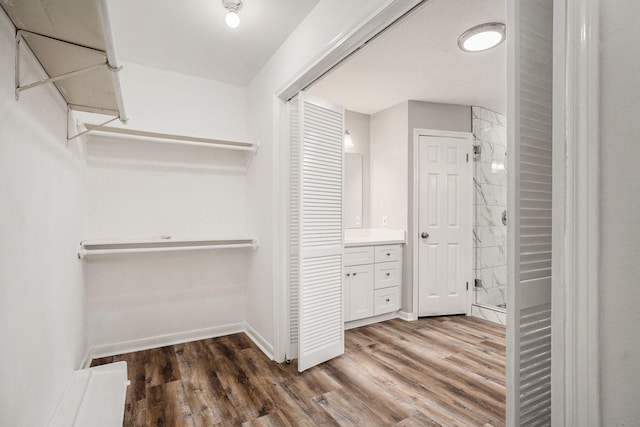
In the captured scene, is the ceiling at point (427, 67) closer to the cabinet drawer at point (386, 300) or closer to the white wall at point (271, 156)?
the white wall at point (271, 156)

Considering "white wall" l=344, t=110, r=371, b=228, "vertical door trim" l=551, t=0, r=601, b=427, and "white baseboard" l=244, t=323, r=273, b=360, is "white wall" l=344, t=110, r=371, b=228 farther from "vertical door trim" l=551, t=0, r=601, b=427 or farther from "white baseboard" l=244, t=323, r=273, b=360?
"vertical door trim" l=551, t=0, r=601, b=427

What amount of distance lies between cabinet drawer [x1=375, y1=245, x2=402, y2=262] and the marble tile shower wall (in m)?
1.06

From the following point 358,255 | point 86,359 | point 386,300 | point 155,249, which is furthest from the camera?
point 386,300

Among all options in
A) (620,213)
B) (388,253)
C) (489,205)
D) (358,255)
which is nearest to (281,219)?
(358,255)

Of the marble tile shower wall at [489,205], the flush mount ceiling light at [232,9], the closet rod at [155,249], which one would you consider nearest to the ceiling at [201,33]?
the flush mount ceiling light at [232,9]

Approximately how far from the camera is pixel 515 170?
1004 millimetres

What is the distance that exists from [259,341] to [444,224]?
2.51 meters

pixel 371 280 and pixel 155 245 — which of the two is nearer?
pixel 155 245

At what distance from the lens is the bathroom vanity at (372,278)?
3.36 m

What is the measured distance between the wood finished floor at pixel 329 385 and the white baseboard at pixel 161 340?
85mm

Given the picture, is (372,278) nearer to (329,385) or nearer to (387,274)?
(387,274)

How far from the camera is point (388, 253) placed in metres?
3.65

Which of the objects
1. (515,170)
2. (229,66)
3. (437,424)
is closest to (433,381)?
(437,424)

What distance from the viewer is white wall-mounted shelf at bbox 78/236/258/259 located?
2.44m
